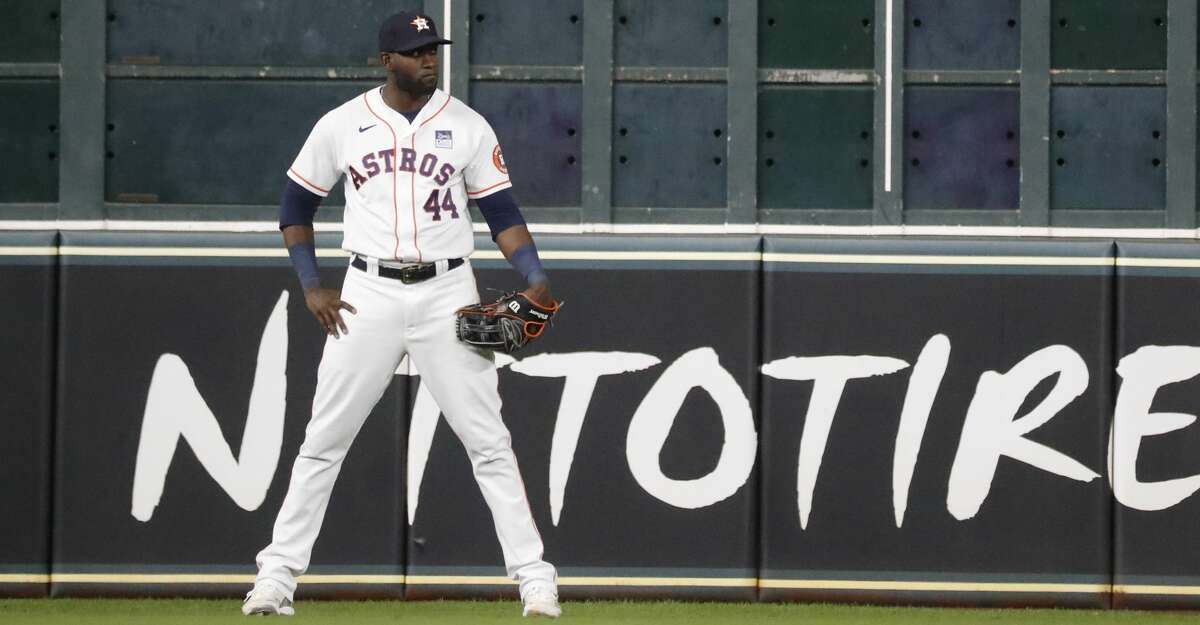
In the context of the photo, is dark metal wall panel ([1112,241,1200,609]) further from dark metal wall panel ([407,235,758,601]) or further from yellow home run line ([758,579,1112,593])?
dark metal wall panel ([407,235,758,601])

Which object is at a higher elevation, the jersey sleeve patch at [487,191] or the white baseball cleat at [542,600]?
the jersey sleeve patch at [487,191]

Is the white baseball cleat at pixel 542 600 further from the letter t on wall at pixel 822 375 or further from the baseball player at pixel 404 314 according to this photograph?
the letter t on wall at pixel 822 375

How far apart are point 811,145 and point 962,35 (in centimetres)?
144

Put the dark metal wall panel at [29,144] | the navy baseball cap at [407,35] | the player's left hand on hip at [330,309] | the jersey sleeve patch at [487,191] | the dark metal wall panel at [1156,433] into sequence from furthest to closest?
the dark metal wall panel at [29,144] < the dark metal wall panel at [1156,433] < the jersey sleeve patch at [487,191] < the player's left hand on hip at [330,309] < the navy baseball cap at [407,35]

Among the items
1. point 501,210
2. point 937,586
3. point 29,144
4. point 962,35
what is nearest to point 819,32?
point 962,35

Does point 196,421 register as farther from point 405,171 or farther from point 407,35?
point 407,35

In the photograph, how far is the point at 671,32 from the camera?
47.3 ft

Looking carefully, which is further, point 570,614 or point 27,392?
point 27,392

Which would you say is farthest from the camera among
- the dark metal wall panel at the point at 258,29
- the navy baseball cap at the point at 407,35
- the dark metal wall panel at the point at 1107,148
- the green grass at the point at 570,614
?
the dark metal wall panel at the point at 1107,148

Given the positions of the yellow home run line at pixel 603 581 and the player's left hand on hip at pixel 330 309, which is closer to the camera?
the player's left hand on hip at pixel 330 309

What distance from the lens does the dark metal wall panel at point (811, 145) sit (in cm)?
1438

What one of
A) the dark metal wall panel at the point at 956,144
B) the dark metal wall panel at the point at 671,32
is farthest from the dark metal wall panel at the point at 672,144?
the dark metal wall panel at the point at 956,144

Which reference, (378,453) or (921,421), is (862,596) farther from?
(378,453)

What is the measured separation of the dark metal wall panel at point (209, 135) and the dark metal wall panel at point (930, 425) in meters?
8.40
